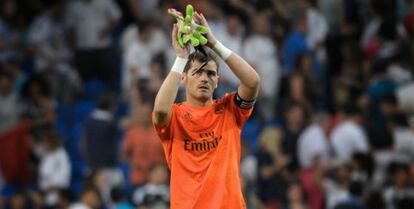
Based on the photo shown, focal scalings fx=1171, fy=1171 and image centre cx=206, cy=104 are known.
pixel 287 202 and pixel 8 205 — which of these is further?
pixel 8 205

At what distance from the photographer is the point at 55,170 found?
48.5 feet

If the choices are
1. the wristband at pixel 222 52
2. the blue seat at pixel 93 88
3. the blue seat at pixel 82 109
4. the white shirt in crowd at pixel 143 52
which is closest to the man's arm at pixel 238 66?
the wristband at pixel 222 52

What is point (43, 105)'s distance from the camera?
16.1 m

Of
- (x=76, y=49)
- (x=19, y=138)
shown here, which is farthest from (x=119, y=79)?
(x=19, y=138)

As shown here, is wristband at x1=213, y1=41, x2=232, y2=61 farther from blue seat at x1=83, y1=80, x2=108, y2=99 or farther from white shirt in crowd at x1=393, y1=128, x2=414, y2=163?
blue seat at x1=83, y1=80, x2=108, y2=99

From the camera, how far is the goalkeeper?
7445mm

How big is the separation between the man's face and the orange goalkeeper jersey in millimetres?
127

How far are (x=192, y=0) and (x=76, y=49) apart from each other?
1.87 metres

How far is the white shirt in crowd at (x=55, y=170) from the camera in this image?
14.8 meters

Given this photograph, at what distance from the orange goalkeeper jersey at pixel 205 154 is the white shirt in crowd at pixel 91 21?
9.02m

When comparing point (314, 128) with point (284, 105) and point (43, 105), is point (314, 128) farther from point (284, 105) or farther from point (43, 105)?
point (43, 105)

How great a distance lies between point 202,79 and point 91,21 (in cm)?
924

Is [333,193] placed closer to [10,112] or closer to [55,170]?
[55,170]

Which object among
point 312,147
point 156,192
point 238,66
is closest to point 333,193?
point 312,147
